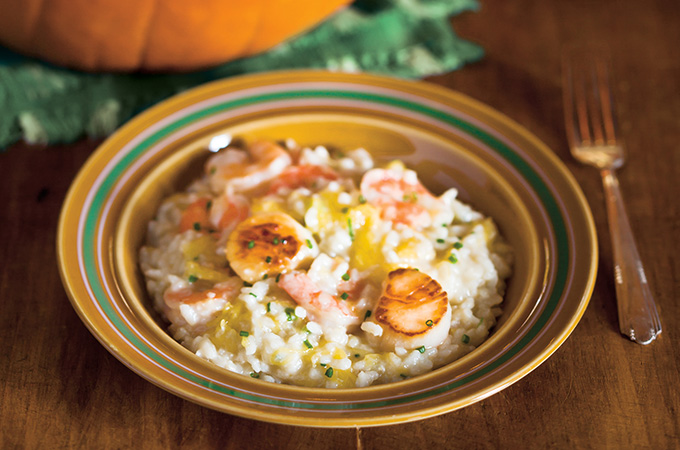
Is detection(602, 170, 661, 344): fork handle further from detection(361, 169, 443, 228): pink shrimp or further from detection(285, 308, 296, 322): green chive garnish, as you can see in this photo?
detection(285, 308, 296, 322): green chive garnish

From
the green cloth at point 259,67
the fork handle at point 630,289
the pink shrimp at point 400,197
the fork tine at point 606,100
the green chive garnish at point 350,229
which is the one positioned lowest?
the green cloth at point 259,67

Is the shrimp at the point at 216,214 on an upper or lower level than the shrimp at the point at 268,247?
lower

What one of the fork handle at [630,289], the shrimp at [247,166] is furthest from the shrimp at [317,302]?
the fork handle at [630,289]

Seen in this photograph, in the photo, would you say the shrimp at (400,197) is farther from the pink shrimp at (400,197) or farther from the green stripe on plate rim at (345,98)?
the green stripe on plate rim at (345,98)

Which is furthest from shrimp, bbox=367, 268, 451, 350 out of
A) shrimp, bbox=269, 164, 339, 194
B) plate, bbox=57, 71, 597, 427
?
shrimp, bbox=269, 164, 339, 194

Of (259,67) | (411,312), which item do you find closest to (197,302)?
(411,312)
